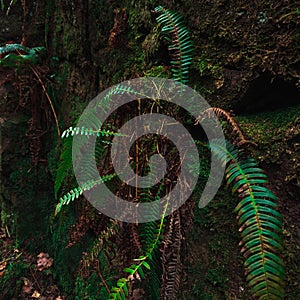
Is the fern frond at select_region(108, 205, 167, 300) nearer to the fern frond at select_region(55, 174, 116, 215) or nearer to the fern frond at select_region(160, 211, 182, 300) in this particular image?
the fern frond at select_region(160, 211, 182, 300)

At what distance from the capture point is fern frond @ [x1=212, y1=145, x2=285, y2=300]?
1023 millimetres

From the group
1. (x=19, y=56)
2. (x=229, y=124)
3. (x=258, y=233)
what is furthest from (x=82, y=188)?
(x=19, y=56)

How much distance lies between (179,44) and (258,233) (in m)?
1.04

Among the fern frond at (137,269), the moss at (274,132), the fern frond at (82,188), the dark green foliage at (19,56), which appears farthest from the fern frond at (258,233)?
the dark green foliage at (19,56)

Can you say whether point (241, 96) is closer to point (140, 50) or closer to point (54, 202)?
point (140, 50)

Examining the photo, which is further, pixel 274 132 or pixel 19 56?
pixel 19 56

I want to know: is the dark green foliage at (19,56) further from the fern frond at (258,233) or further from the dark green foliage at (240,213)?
the fern frond at (258,233)

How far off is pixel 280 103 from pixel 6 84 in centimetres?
289

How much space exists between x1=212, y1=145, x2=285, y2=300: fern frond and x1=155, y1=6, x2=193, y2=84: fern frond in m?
0.59

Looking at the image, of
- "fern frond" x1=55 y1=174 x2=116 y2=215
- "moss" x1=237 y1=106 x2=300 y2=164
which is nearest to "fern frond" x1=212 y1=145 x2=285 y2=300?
"moss" x1=237 y1=106 x2=300 y2=164

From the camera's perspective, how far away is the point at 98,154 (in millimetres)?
1979

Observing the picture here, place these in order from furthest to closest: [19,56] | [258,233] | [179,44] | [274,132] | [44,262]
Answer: [44,262] < [19,56] < [179,44] < [274,132] < [258,233]

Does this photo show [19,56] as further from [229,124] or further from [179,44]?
[229,124]

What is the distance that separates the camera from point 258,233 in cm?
108
